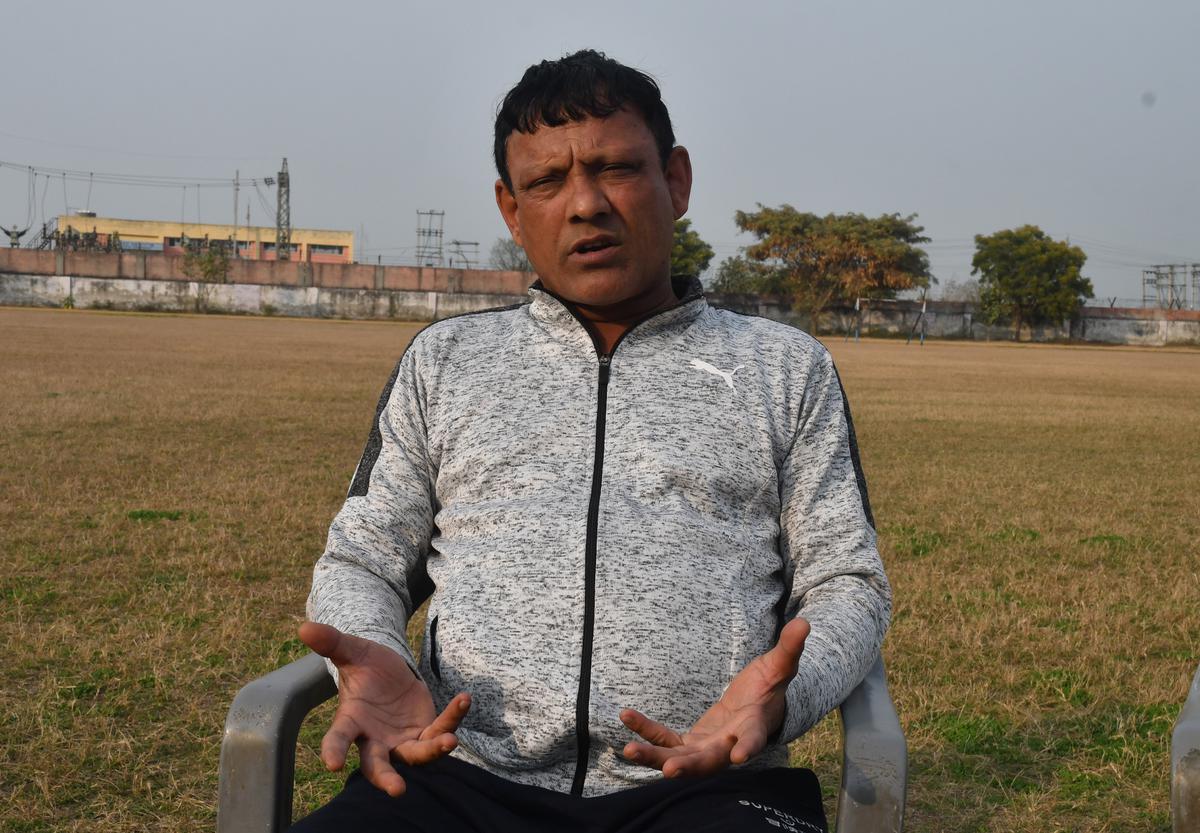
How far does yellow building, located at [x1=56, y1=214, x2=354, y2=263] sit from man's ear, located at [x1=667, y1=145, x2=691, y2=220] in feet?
354

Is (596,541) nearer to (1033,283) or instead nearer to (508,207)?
(508,207)

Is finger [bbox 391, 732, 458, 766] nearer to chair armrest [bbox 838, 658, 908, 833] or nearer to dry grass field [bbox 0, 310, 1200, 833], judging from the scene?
chair armrest [bbox 838, 658, 908, 833]

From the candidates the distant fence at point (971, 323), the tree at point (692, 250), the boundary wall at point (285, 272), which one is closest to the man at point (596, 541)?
the distant fence at point (971, 323)

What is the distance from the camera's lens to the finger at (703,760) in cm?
164

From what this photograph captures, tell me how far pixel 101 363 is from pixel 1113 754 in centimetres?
1928

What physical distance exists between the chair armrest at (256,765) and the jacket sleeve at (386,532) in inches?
9.7

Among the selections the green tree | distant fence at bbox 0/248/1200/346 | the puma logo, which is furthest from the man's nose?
the green tree

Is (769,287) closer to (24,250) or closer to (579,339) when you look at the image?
(24,250)

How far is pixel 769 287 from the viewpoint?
72.1 metres

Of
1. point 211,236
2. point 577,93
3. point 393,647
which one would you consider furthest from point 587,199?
point 211,236

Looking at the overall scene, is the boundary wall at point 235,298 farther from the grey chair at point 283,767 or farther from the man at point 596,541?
the grey chair at point 283,767

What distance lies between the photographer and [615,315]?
245 cm

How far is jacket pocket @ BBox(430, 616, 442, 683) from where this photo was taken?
83.5 inches

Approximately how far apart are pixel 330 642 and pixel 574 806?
0.47 meters
